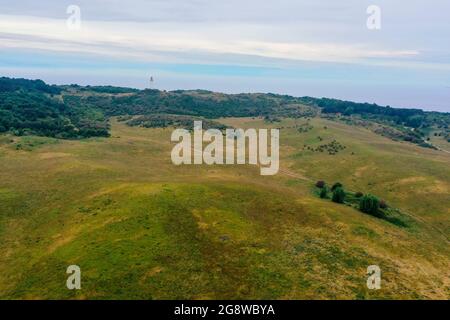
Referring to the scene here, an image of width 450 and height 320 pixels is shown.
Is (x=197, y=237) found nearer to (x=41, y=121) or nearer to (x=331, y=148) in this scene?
(x=331, y=148)

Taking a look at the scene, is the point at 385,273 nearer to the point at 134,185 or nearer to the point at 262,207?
the point at 262,207

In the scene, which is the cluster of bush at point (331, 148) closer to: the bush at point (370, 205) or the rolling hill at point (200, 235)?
the rolling hill at point (200, 235)

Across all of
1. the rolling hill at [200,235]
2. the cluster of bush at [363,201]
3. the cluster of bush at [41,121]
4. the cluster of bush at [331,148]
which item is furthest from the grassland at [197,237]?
the cluster of bush at [41,121]

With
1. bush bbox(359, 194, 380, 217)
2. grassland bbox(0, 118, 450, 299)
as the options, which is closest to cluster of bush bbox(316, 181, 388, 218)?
bush bbox(359, 194, 380, 217)

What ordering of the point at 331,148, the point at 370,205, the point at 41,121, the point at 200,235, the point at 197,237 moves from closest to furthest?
the point at 197,237, the point at 200,235, the point at 370,205, the point at 331,148, the point at 41,121

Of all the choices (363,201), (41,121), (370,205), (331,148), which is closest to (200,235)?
(363,201)

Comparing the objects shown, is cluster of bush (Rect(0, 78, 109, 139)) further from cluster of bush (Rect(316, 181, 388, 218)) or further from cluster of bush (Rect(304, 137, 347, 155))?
cluster of bush (Rect(316, 181, 388, 218))
